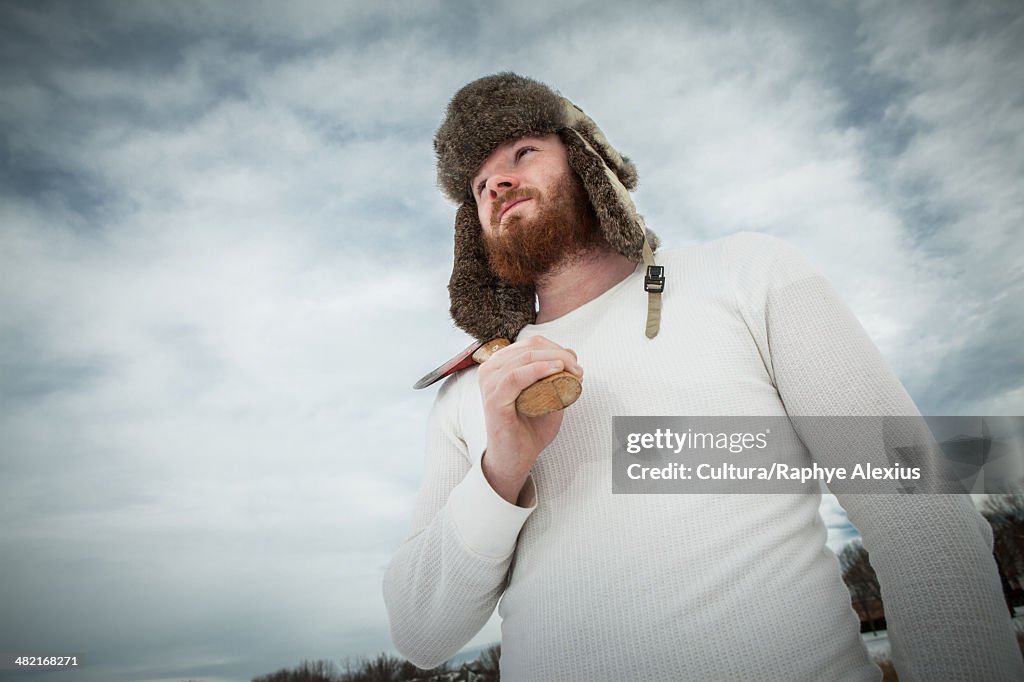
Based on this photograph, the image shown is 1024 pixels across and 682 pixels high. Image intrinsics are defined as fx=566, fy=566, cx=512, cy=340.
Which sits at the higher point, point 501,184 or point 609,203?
point 501,184

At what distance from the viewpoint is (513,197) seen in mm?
2941

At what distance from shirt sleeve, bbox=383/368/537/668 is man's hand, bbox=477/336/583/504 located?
0.07m

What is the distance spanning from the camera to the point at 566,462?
2199 mm

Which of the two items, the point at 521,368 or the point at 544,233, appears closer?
the point at 521,368

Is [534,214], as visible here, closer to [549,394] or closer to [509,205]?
[509,205]

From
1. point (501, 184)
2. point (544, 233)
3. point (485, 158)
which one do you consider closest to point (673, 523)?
point (544, 233)

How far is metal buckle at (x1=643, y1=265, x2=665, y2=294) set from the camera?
235 cm

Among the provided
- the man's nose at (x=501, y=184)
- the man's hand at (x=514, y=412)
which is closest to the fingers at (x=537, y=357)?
the man's hand at (x=514, y=412)

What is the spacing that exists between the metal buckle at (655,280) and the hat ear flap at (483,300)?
85 cm

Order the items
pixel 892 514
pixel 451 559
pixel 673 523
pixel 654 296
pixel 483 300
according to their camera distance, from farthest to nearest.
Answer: pixel 483 300 < pixel 654 296 < pixel 451 559 < pixel 673 523 < pixel 892 514

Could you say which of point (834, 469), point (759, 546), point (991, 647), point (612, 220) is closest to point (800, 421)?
point (834, 469)

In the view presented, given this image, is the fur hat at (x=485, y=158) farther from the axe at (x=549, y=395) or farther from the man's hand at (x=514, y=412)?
the axe at (x=549, y=395)

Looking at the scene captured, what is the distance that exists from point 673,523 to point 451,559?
82 centimetres

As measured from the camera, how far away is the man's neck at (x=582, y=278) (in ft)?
9.45
